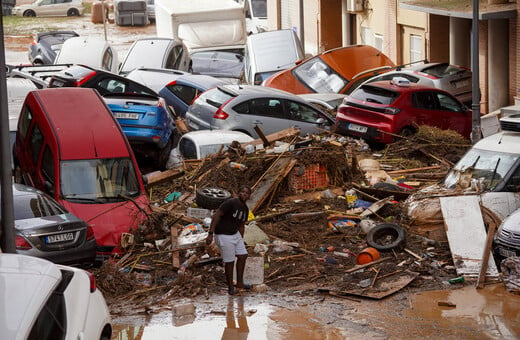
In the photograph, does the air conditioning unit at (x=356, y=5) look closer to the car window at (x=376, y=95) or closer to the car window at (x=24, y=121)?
the car window at (x=376, y=95)

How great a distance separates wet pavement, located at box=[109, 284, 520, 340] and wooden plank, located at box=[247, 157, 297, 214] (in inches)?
131

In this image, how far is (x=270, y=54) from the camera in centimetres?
3084

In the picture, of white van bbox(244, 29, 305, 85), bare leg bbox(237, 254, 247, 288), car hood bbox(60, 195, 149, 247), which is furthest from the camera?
white van bbox(244, 29, 305, 85)

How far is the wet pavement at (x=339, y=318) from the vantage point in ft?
36.3

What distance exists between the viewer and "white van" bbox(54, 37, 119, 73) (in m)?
31.2

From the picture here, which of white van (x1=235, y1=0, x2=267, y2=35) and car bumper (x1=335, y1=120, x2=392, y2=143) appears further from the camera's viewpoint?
white van (x1=235, y1=0, x2=267, y2=35)

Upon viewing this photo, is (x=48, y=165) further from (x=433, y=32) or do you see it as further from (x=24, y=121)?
(x=433, y=32)

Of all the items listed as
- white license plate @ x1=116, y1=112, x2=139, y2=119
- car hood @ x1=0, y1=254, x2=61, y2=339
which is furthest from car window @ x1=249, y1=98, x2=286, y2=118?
car hood @ x1=0, y1=254, x2=61, y2=339

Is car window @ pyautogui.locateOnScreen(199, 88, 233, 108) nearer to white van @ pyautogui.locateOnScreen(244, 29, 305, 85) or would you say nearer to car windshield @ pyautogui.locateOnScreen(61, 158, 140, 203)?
car windshield @ pyautogui.locateOnScreen(61, 158, 140, 203)

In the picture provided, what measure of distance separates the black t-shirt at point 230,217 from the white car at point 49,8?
50734 millimetres

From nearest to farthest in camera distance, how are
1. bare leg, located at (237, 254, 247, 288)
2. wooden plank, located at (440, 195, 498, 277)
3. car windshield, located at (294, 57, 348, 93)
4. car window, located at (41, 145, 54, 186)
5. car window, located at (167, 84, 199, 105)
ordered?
bare leg, located at (237, 254, 247, 288)
wooden plank, located at (440, 195, 498, 277)
car window, located at (41, 145, 54, 186)
car window, located at (167, 84, 199, 105)
car windshield, located at (294, 57, 348, 93)

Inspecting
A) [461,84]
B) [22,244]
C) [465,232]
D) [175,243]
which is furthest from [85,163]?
[461,84]

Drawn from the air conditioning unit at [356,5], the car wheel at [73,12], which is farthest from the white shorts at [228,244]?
the car wheel at [73,12]

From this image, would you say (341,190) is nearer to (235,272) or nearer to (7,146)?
(235,272)
